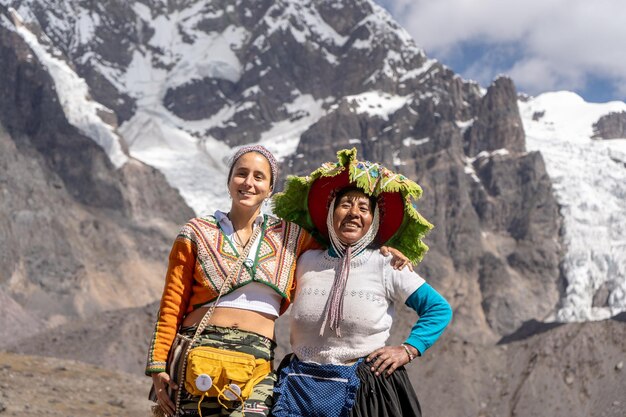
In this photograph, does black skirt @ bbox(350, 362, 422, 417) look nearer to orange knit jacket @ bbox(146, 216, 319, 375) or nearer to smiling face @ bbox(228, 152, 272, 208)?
orange knit jacket @ bbox(146, 216, 319, 375)

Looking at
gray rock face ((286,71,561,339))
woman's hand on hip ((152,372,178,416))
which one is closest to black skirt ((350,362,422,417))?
woman's hand on hip ((152,372,178,416))

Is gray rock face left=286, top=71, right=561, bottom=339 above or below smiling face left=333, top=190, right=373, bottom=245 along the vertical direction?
above

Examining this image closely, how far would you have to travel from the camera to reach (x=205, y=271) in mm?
4633

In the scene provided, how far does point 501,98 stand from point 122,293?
279 feet

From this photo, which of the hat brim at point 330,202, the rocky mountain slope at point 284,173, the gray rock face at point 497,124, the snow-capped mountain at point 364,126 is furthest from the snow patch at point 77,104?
the hat brim at point 330,202

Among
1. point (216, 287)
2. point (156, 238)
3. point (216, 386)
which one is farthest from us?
point (156, 238)

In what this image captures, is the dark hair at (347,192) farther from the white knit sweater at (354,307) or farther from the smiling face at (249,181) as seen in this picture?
the smiling face at (249,181)

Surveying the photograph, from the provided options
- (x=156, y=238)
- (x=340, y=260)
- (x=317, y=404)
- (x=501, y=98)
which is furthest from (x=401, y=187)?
(x=501, y=98)

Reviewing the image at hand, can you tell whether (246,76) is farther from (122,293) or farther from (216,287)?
(216,287)

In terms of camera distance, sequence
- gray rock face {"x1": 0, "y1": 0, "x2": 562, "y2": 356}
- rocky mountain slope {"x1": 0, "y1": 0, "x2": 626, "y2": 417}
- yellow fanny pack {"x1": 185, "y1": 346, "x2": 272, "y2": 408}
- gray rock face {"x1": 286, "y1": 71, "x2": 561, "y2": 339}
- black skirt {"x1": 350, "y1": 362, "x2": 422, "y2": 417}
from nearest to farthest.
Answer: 1. yellow fanny pack {"x1": 185, "y1": 346, "x2": 272, "y2": 408}
2. black skirt {"x1": 350, "y1": 362, "x2": 422, "y2": 417}
3. rocky mountain slope {"x1": 0, "y1": 0, "x2": 626, "y2": 417}
4. gray rock face {"x1": 0, "y1": 0, "x2": 562, "y2": 356}
5. gray rock face {"x1": 286, "y1": 71, "x2": 561, "y2": 339}

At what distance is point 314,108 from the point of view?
183m

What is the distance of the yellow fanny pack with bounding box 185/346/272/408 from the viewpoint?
427 centimetres

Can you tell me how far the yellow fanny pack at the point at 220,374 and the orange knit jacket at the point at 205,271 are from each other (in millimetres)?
271

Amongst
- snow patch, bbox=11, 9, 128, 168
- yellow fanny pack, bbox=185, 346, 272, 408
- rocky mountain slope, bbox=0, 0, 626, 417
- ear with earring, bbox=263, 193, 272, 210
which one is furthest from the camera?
snow patch, bbox=11, 9, 128, 168
